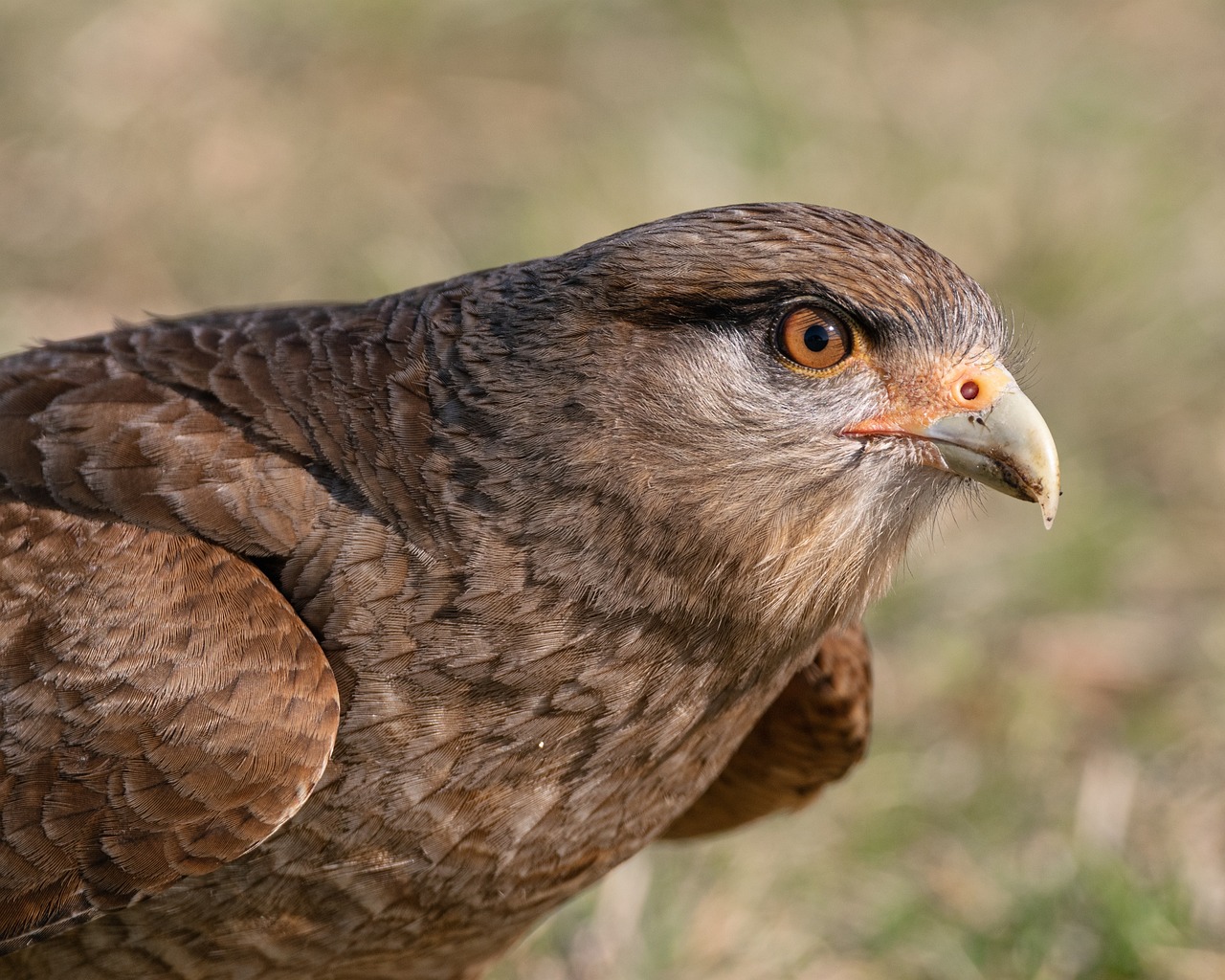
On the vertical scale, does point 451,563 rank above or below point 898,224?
below

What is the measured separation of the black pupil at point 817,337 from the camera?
11.6 feet

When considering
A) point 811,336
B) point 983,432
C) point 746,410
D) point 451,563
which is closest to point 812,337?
point 811,336

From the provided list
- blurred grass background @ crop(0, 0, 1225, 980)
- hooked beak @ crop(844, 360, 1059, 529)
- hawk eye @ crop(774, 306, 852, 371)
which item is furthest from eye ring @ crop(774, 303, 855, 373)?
blurred grass background @ crop(0, 0, 1225, 980)

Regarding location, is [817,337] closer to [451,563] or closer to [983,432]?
[983,432]

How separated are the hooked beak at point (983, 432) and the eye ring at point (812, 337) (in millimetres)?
164

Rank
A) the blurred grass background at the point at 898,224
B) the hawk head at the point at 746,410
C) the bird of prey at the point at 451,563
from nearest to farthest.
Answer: the bird of prey at the point at 451,563 < the hawk head at the point at 746,410 < the blurred grass background at the point at 898,224

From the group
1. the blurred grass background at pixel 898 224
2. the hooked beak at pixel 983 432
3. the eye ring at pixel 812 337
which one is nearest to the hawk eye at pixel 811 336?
the eye ring at pixel 812 337

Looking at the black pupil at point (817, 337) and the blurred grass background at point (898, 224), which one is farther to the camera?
the blurred grass background at point (898, 224)

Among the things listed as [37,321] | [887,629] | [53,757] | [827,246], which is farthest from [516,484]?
[37,321]

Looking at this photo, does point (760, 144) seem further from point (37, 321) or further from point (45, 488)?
point (45, 488)

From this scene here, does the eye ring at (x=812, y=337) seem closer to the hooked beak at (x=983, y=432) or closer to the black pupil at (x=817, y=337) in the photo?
the black pupil at (x=817, y=337)

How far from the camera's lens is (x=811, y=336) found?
3.55m

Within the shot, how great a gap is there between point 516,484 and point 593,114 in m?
5.93

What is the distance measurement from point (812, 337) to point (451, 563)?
920 mm
